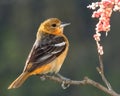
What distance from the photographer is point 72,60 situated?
101 ft

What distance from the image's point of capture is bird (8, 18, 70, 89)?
8984mm

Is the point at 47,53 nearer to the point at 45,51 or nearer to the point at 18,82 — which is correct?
the point at 45,51

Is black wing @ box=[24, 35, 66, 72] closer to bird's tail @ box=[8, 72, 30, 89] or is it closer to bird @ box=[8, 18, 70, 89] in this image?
bird @ box=[8, 18, 70, 89]

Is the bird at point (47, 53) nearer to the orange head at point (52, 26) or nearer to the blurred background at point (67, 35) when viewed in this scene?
the orange head at point (52, 26)

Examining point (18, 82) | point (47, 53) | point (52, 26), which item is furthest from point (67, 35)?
point (18, 82)

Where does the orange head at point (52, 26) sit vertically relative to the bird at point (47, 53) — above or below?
above

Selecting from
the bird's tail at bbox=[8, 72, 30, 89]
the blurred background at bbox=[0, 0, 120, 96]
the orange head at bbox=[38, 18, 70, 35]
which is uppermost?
the orange head at bbox=[38, 18, 70, 35]

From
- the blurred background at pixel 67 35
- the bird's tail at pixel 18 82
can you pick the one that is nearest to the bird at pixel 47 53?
the bird's tail at pixel 18 82

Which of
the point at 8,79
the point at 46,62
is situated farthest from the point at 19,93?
the point at 46,62

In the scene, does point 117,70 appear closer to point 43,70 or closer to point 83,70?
point 83,70

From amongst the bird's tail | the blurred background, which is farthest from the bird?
the blurred background

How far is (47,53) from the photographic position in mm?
9477

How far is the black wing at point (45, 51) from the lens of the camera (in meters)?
9.05

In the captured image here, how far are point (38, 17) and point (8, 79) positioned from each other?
224 inches
